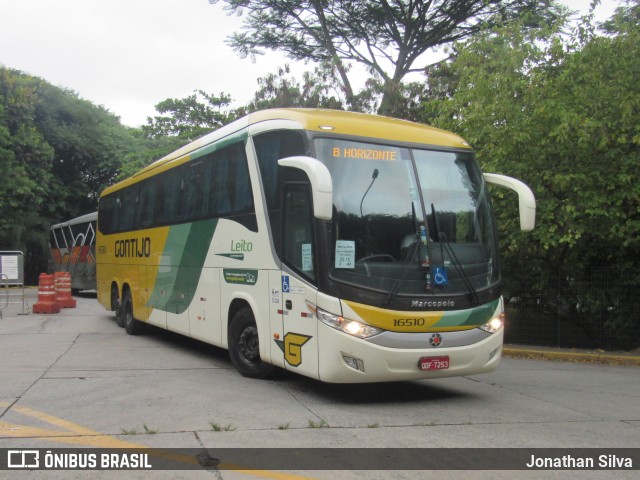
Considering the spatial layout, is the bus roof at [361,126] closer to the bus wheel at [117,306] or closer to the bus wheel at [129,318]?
the bus wheel at [129,318]

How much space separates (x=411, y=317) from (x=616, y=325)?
8375mm

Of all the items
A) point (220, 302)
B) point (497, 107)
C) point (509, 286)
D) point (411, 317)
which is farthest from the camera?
point (509, 286)

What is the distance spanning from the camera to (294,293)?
7.51 metres

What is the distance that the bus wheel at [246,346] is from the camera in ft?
28.2

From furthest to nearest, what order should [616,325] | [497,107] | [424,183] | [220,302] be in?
[616,325] < [497,107] < [220,302] < [424,183]

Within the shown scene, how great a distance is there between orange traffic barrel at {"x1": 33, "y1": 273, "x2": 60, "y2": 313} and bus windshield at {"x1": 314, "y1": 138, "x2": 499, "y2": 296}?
587 inches

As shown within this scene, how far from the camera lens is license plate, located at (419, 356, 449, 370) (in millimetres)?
7051

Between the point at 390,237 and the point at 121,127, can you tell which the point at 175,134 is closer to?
the point at 121,127

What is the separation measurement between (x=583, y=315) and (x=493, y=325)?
7.05m

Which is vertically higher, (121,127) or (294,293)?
(121,127)

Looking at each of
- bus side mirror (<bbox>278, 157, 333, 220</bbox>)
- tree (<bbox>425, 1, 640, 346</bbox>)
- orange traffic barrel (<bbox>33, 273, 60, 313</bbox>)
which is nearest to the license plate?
bus side mirror (<bbox>278, 157, 333, 220</bbox>)

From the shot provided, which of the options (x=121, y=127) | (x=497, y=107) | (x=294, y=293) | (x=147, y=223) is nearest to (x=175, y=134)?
(x=121, y=127)

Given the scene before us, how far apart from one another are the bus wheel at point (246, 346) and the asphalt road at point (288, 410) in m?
0.15

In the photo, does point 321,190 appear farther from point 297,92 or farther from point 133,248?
point 297,92
